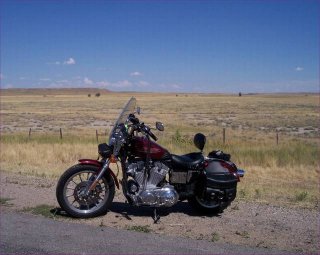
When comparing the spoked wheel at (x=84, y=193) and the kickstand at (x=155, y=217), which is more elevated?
the spoked wheel at (x=84, y=193)

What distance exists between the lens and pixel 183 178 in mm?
6668

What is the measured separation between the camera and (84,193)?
6500 millimetres

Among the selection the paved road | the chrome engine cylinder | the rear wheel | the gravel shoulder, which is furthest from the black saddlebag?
the paved road

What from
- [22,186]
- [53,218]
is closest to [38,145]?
[22,186]

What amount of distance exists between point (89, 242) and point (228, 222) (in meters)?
2.07

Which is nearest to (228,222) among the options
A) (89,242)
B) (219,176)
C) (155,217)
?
(219,176)

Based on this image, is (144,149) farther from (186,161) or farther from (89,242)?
(89,242)

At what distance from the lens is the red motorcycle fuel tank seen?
643cm

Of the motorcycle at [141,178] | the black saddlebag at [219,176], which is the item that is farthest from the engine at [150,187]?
the black saddlebag at [219,176]

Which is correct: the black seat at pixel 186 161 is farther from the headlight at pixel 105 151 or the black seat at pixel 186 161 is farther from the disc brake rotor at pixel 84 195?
the disc brake rotor at pixel 84 195

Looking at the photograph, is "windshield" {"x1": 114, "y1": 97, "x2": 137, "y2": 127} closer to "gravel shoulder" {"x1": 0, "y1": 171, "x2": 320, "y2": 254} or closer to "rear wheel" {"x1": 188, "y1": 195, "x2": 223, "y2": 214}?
"gravel shoulder" {"x1": 0, "y1": 171, "x2": 320, "y2": 254}

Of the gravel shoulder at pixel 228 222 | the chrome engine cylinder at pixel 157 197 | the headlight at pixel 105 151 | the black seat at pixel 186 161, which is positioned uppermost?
the headlight at pixel 105 151

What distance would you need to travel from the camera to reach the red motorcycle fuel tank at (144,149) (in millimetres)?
6426

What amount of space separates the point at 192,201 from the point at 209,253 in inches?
73.3
